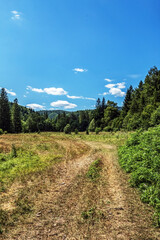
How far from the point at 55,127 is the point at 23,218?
95717mm

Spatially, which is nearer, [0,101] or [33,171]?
[33,171]

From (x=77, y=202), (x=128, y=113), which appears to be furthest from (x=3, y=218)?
(x=128, y=113)

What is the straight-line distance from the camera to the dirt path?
14.4 ft

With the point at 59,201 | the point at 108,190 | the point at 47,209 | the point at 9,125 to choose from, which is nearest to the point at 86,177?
the point at 108,190

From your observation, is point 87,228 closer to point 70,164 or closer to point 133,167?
point 133,167

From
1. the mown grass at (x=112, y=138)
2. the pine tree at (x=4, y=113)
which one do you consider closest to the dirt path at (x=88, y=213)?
the mown grass at (x=112, y=138)

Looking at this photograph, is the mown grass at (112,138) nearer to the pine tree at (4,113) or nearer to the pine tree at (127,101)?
the pine tree at (127,101)

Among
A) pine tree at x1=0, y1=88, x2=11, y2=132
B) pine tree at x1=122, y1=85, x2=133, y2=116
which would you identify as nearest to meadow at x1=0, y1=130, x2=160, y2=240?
pine tree at x1=0, y1=88, x2=11, y2=132

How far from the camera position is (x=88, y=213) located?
5.34m

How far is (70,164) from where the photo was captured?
1197 cm

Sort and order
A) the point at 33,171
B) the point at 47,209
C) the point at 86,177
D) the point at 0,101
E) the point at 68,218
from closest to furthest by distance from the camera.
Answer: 1. the point at 68,218
2. the point at 47,209
3. the point at 86,177
4. the point at 33,171
5. the point at 0,101

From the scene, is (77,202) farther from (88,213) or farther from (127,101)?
(127,101)

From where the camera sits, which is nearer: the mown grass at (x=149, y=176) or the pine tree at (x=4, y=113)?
the mown grass at (x=149, y=176)

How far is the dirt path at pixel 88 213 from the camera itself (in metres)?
4.40
